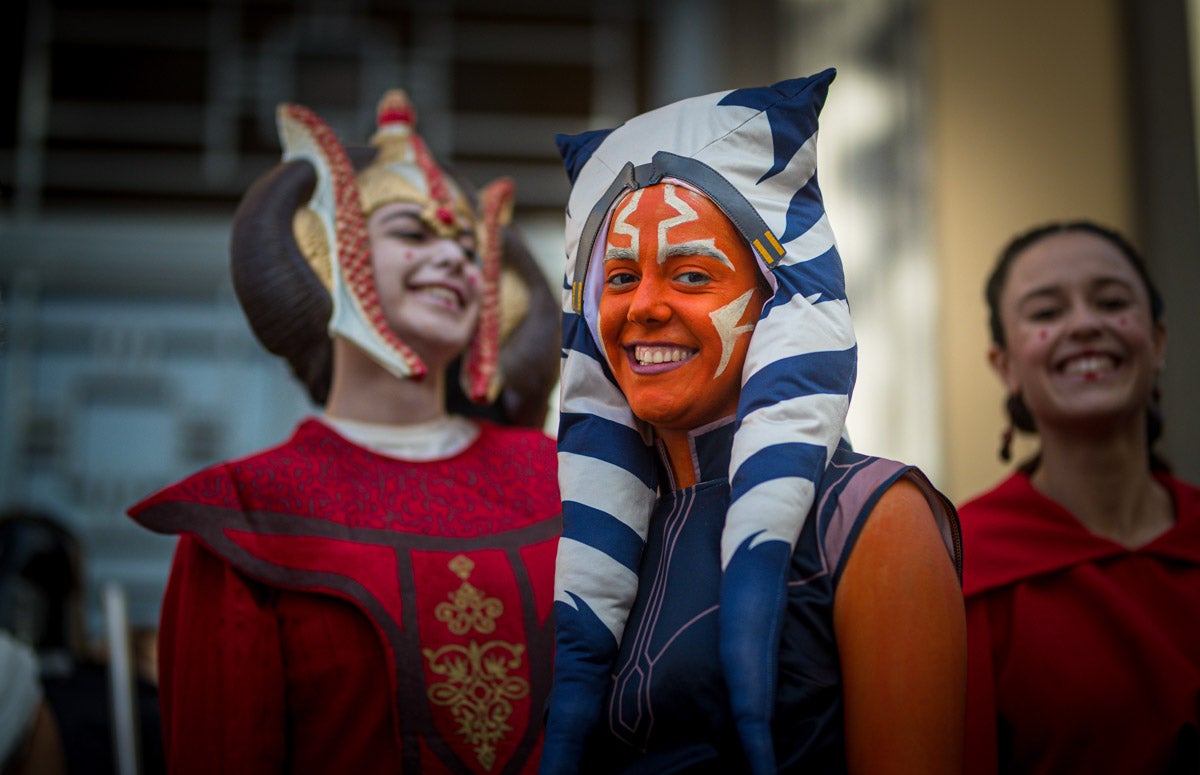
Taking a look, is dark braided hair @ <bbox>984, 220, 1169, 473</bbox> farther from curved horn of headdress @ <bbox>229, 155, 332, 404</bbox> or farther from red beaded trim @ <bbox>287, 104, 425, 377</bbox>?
curved horn of headdress @ <bbox>229, 155, 332, 404</bbox>

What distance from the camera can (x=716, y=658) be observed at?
69.5 inches

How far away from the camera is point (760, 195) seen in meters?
1.94

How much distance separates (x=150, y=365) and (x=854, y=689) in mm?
4194

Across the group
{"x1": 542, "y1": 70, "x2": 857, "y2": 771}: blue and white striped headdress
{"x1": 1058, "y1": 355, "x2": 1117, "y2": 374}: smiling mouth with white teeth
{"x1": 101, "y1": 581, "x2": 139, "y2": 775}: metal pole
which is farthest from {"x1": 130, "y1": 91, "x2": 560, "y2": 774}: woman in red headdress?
{"x1": 1058, "y1": 355, "x2": 1117, "y2": 374}: smiling mouth with white teeth

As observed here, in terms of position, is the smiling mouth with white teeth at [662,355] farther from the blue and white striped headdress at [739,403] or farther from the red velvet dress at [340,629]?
the red velvet dress at [340,629]

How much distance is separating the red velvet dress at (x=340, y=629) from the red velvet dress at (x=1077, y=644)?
90cm

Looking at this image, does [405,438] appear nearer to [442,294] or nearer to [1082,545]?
[442,294]

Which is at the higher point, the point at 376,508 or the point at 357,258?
the point at 357,258

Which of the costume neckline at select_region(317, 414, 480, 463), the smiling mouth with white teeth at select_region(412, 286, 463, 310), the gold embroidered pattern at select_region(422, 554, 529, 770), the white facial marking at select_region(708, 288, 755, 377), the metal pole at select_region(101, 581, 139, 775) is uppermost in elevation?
the smiling mouth with white teeth at select_region(412, 286, 463, 310)

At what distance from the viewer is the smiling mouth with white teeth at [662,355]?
6.40 ft

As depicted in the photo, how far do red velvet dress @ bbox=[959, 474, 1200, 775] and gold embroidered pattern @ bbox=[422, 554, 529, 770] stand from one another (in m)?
0.88

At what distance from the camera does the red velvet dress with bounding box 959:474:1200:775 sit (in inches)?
94.5

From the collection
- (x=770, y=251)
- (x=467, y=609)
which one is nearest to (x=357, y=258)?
(x=467, y=609)

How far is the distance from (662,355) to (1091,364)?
4.09 feet
